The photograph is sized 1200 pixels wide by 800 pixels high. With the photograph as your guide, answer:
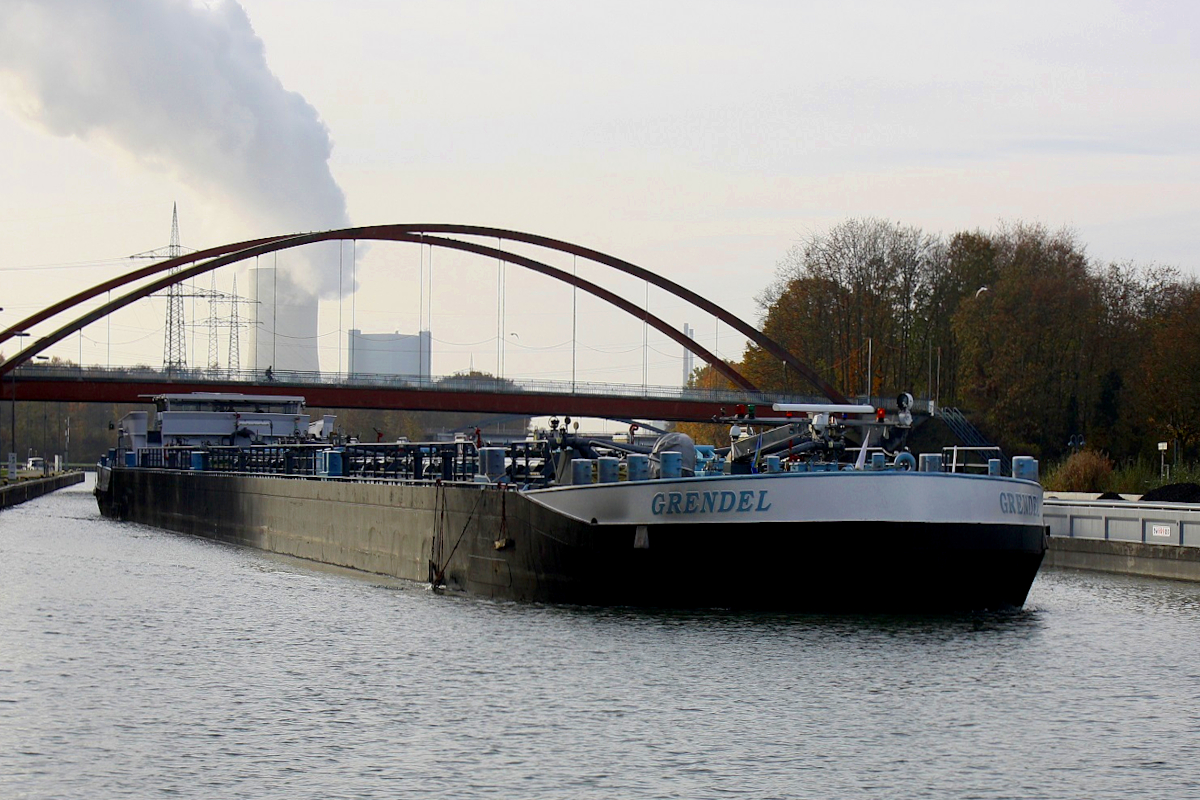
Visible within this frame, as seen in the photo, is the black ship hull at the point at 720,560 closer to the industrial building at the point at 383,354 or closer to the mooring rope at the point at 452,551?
the mooring rope at the point at 452,551

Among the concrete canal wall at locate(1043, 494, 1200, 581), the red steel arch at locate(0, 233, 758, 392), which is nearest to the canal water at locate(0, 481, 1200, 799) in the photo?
the concrete canal wall at locate(1043, 494, 1200, 581)

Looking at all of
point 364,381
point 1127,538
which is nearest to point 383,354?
point 364,381

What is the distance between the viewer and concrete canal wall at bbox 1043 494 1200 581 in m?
28.7

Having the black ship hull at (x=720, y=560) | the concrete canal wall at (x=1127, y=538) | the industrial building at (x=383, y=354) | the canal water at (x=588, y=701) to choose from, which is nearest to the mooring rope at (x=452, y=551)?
the black ship hull at (x=720, y=560)

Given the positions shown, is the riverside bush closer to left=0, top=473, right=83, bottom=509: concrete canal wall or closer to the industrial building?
left=0, top=473, right=83, bottom=509: concrete canal wall

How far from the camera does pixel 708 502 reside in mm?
20734

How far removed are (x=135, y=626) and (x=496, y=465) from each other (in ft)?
21.6

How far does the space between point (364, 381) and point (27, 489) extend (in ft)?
59.6

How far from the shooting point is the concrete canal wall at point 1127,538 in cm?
2866

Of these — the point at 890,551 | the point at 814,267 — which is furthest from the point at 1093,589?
the point at 814,267

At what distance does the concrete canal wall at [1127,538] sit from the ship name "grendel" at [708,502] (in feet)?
37.7

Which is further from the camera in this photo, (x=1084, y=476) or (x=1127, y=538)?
(x=1084, y=476)

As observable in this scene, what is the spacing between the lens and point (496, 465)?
26.2 m

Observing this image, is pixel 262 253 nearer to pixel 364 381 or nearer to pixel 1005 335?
pixel 364 381
